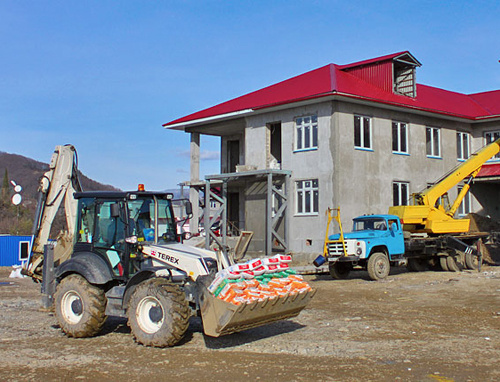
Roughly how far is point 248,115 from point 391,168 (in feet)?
24.5

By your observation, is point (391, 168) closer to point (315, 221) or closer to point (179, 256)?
point (315, 221)

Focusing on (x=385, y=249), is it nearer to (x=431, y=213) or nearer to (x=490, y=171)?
(x=431, y=213)

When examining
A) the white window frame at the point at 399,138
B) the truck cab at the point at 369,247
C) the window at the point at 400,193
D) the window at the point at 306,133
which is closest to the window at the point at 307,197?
the window at the point at 306,133

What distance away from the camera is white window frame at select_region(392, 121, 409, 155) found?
27.7m

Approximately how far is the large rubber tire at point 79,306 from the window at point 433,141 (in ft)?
76.0

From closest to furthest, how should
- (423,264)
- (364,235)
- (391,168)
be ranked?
(364,235) → (423,264) → (391,168)

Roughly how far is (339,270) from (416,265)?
391 centimetres

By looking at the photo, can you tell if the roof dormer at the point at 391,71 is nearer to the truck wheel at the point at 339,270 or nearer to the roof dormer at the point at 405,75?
the roof dormer at the point at 405,75

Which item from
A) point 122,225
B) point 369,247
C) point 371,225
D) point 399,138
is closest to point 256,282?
point 122,225

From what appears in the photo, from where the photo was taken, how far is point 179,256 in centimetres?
923

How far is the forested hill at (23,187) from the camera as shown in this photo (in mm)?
59244

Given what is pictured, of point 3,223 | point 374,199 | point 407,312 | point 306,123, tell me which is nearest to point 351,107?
point 306,123

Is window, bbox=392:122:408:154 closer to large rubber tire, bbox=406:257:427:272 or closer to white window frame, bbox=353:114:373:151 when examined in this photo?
white window frame, bbox=353:114:373:151

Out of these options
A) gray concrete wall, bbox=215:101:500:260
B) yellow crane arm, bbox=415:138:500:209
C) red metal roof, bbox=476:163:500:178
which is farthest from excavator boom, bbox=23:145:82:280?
red metal roof, bbox=476:163:500:178
